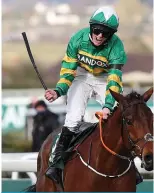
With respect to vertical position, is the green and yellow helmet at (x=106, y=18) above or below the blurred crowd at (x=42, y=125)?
above

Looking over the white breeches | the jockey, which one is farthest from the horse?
the white breeches

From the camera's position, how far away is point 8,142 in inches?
587

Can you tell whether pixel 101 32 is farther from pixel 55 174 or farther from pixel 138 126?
pixel 55 174

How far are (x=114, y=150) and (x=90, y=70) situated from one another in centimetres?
87

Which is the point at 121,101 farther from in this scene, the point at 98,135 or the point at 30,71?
the point at 30,71

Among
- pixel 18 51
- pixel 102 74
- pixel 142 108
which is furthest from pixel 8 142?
pixel 18 51

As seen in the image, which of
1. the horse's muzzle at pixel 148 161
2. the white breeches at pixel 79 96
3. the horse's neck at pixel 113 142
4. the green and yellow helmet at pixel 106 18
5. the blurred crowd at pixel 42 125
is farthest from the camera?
the blurred crowd at pixel 42 125

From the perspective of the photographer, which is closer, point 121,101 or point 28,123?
point 121,101

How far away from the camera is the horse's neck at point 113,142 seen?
5.56m

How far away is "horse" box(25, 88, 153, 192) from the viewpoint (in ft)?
17.3

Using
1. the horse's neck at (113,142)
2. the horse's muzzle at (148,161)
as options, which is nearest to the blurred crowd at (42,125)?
the horse's neck at (113,142)

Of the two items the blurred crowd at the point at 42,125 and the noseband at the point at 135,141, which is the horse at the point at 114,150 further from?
the blurred crowd at the point at 42,125

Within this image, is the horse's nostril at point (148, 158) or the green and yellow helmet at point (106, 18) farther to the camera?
the green and yellow helmet at point (106, 18)

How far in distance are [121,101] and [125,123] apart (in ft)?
0.59
